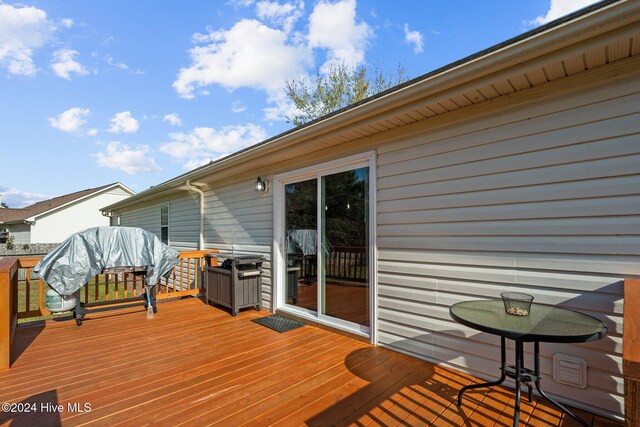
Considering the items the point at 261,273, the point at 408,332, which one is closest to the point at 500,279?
the point at 408,332

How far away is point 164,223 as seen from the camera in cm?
890

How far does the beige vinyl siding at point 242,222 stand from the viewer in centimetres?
489

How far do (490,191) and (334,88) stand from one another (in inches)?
452

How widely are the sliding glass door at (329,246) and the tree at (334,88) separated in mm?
8520

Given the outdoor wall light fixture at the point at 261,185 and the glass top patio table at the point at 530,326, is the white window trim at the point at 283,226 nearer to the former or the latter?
the outdoor wall light fixture at the point at 261,185

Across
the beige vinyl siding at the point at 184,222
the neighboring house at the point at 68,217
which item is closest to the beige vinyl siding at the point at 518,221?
the beige vinyl siding at the point at 184,222

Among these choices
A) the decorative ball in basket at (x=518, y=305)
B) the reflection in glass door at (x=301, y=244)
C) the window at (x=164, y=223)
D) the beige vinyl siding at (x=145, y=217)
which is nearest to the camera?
the decorative ball in basket at (x=518, y=305)

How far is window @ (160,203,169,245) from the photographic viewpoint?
8602 millimetres

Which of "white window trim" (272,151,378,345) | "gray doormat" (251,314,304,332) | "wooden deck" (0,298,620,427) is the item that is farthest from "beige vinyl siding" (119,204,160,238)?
"gray doormat" (251,314,304,332)

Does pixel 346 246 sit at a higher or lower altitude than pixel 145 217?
lower

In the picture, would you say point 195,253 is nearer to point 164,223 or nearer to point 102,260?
point 102,260

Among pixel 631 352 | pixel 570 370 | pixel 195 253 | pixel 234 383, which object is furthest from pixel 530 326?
pixel 195 253

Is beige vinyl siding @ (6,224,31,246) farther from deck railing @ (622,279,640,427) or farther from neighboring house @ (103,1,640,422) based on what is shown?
deck railing @ (622,279,640,427)

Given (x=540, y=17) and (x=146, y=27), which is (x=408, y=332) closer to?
(x=146, y=27)
